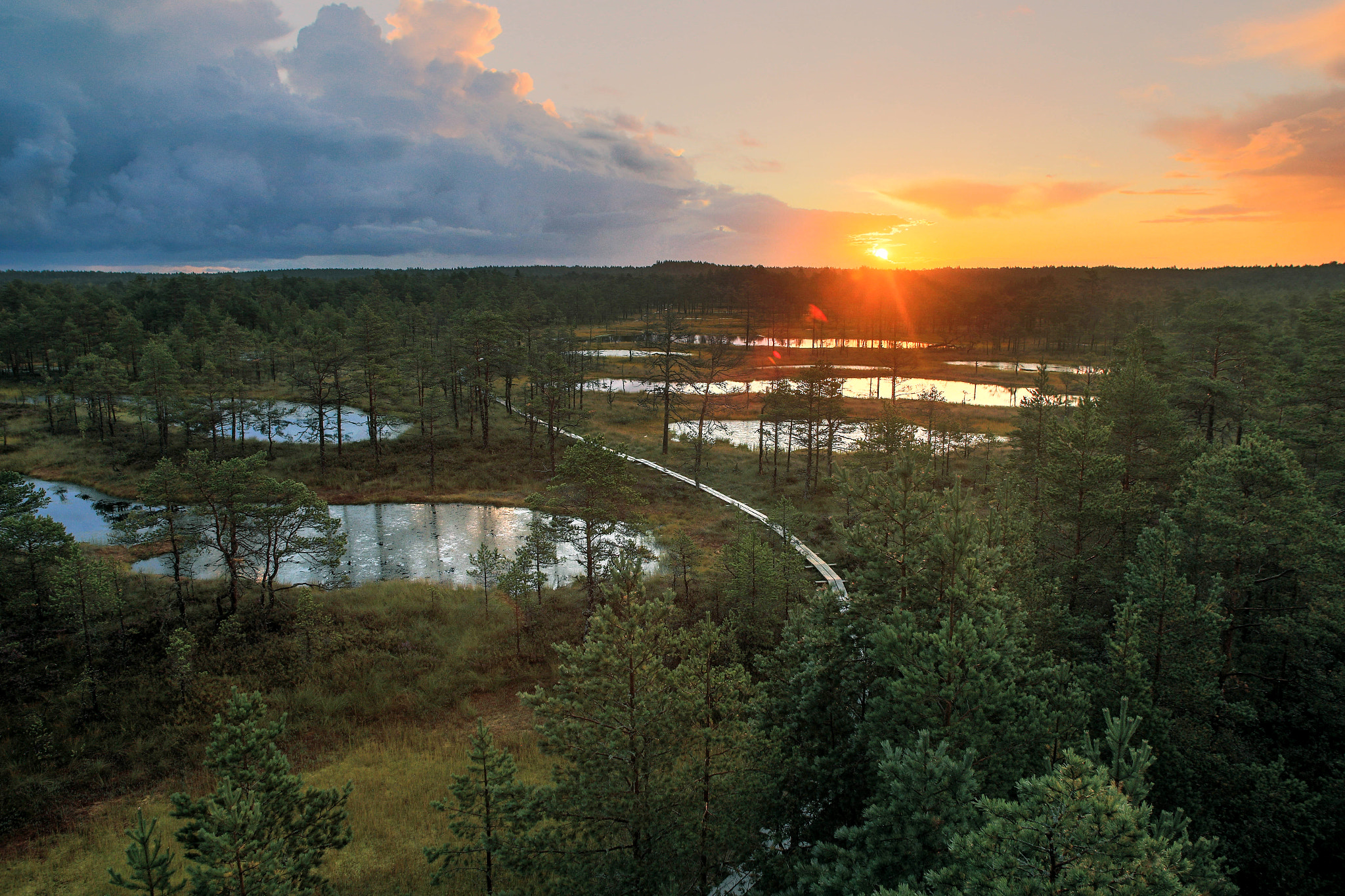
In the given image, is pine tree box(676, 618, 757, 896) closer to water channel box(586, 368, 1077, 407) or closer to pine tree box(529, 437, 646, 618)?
pine tree box(529, 437, 646, 618)

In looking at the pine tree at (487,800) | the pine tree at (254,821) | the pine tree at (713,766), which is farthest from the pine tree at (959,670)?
the pine tree at (254,821)

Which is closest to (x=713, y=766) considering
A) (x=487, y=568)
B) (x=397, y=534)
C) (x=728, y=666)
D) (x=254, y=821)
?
(x=728, y=666)

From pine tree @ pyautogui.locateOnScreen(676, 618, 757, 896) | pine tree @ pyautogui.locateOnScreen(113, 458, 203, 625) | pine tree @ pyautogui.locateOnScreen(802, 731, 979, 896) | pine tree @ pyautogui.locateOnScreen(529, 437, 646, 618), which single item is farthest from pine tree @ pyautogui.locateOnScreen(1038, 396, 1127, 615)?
pine tree @ pyautogui.locateOnScreen(113, 458, 203, 625)

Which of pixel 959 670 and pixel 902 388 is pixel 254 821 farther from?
pixel 902 388

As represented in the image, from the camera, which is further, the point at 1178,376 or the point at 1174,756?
the point at 1178,376

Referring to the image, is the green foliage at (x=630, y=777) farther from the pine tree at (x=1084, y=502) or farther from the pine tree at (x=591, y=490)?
the pine tree at (x=1084, y=502)

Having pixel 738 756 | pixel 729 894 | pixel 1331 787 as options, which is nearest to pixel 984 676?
pixel 738 756

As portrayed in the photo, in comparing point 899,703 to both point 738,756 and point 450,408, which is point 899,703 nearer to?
point 738,756
